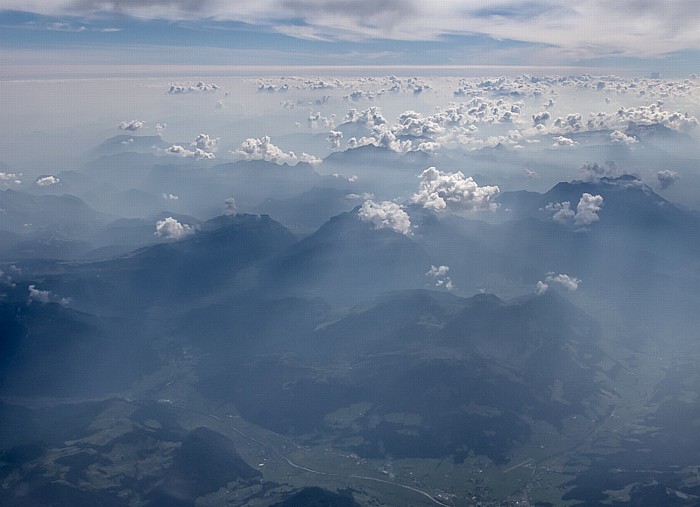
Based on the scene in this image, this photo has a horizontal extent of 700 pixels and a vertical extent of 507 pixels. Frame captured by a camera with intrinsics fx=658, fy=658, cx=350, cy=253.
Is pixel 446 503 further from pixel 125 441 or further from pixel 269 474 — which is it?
pixel 125 441

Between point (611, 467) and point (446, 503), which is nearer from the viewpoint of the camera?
point (446, 503)

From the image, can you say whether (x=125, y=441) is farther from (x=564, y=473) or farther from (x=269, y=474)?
(x=564, y=473)

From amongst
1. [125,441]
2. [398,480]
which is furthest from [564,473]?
[125,441]

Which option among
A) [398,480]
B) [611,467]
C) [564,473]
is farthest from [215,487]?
[611,467]

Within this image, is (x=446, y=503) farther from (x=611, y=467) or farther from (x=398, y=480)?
(x=611, y=467)

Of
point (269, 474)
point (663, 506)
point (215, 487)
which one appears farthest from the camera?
point (269, 474)

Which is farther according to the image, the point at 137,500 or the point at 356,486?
the point at 356,486

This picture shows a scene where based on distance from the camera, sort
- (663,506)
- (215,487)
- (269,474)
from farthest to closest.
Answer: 1. (269,474)
2. (215,487)
3. (663,506)

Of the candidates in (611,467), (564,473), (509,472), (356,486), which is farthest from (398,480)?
(611,467)
